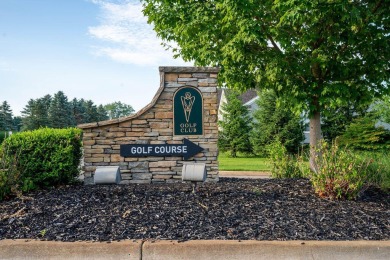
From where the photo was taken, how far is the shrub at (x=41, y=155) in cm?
649

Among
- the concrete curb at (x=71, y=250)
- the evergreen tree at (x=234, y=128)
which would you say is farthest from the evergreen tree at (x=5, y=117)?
the concrete curb at (x=71, y=250)

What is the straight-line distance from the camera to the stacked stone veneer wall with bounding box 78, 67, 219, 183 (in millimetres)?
7195

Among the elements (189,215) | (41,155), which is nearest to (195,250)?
(189,215)

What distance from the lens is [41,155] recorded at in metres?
6.64

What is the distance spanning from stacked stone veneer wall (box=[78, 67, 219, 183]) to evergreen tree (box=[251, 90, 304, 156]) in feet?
55.5

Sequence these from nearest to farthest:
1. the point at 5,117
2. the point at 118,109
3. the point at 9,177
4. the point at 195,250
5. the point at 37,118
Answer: the point at 195,250 < the point at 9,177 < the point at 37,118 < the point at 5,117 < the point at 118,109

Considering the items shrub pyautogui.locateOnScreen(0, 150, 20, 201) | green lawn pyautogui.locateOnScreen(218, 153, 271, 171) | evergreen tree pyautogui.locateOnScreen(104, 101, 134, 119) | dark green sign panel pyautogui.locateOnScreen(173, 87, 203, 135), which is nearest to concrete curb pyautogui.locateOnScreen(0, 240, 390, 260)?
shrub pyautogui.locateOnScreen(0, 150, 20, 201)

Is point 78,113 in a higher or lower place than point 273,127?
higher

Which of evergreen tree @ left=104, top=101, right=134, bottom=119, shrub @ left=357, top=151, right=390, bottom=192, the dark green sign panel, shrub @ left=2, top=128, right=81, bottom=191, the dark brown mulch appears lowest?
the dark brown mulch

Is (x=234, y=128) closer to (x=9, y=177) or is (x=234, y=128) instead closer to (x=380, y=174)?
(x=380, y=174)

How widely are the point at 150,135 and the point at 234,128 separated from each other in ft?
65.5

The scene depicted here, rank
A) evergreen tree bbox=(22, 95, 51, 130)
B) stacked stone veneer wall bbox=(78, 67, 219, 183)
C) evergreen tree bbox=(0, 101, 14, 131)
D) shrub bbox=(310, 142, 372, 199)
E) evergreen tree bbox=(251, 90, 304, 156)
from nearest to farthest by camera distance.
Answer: shrub bbox=(310, 142, 372, 199), stacked stone veneer wall bbox=(78, 67, 219, 183), evergreen tree bbox=(251, 90, 304, 156), evergreen tree bbox=(22, 95, 51, 130), evergreen tree bbox=(0, 101, 14, 131)

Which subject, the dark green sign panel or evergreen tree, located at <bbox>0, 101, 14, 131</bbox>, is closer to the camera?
the dark green sign panel

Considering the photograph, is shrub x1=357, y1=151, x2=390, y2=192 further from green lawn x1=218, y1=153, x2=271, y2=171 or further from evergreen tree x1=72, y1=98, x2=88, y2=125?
evergreen tree x1=72, y1=98, x2=88, y2=125
